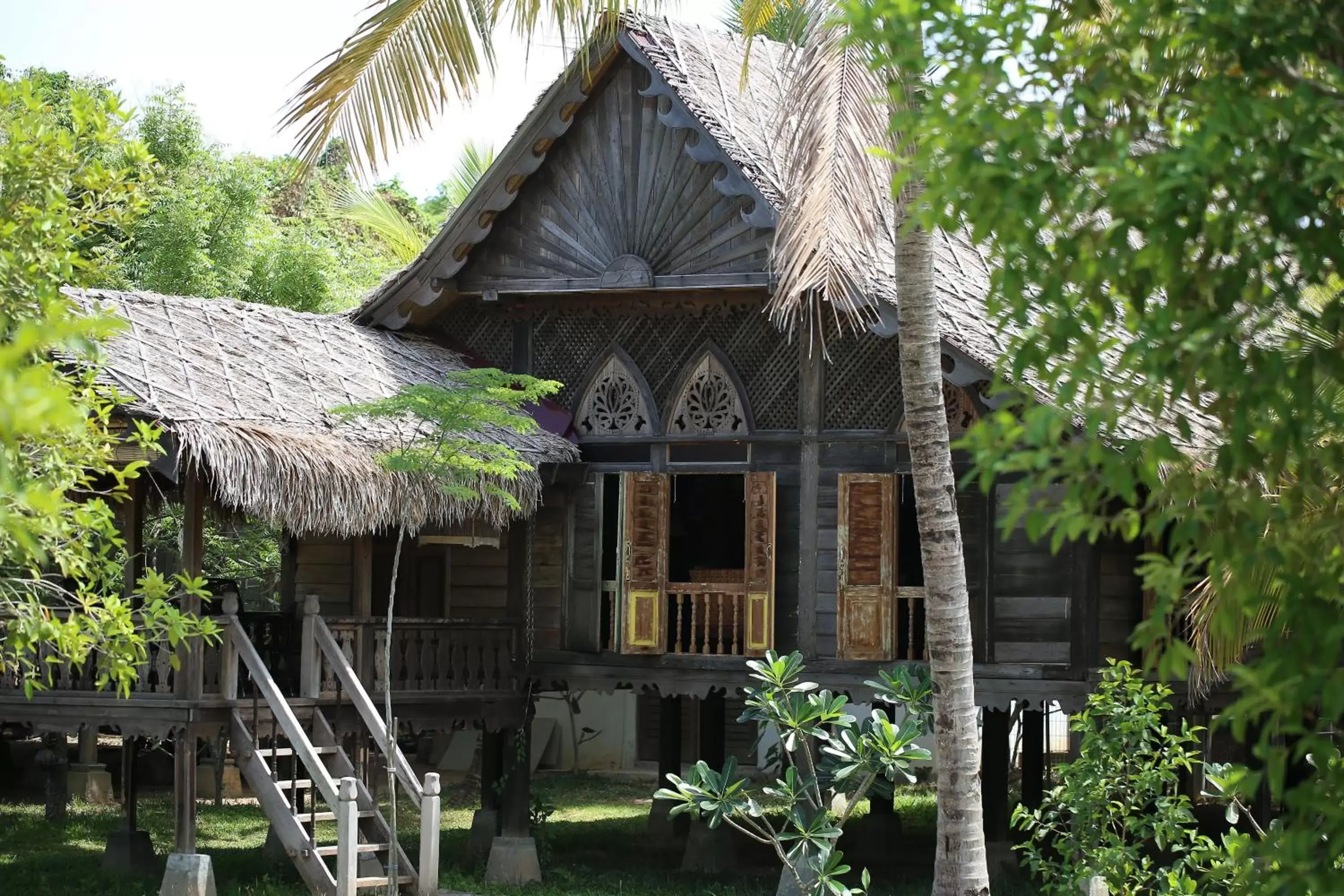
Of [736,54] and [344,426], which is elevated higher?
[736,54]

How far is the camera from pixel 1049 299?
4.04m

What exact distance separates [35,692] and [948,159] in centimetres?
1125

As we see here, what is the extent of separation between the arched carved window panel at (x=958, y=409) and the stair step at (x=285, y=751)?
5.07 meters

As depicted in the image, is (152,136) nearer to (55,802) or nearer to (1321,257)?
(55,802)

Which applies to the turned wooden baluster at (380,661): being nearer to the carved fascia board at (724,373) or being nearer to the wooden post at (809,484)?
the carved fascia board at (724,373)

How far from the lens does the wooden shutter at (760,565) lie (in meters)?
14.8

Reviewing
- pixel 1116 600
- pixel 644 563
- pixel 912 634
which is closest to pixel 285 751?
pixel 644 563

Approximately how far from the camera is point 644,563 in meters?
15.4

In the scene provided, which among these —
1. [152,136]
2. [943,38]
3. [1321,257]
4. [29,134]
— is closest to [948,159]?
[943,38]

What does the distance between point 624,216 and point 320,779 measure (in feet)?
18.3

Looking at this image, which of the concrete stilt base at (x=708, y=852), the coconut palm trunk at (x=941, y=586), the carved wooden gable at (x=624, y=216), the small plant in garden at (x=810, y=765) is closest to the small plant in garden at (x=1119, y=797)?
the coconut palm trunk at (x=941, y=586)

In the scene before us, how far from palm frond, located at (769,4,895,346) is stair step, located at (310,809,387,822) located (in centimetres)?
481

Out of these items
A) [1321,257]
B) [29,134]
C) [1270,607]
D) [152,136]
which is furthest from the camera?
[152,136]

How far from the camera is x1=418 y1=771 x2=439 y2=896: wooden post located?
13250 mm
